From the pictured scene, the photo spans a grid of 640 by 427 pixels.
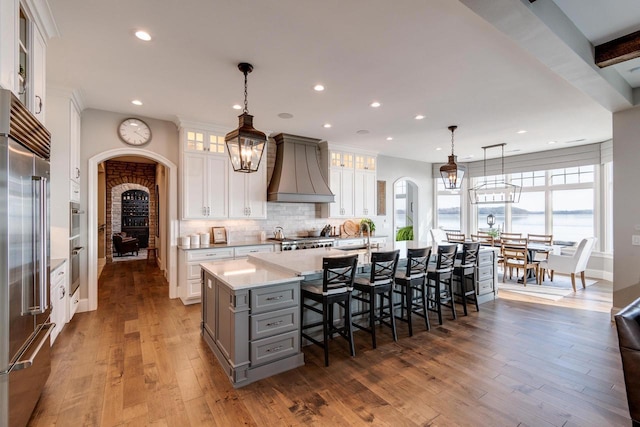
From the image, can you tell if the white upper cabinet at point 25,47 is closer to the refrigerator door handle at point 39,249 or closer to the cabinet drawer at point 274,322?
the refrigerator door handle at point 39,249

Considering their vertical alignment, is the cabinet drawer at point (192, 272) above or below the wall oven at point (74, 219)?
below

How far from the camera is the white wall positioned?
3832mm

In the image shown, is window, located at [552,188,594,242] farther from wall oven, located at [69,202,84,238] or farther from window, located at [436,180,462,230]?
wall oven, located at [69,202,84,238]

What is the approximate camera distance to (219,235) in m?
5.43

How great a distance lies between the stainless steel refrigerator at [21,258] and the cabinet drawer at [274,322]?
1.41 m

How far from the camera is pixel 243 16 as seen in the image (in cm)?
235

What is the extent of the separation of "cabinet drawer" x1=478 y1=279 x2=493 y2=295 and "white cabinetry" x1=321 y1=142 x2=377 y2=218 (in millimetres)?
3044

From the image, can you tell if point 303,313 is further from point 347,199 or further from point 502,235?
point 502,235

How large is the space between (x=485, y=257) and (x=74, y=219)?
20.1ft

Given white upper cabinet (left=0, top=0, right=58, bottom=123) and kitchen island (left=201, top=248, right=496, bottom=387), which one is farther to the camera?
kitchen island (left=201, top=248, right=496, bottom=387)

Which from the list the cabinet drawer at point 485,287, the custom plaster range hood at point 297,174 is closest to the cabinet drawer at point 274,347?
the custom plaster range hood at point 297,174

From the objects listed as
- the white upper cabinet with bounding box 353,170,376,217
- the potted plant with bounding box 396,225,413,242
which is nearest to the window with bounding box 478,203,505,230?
the potted plant with bounding box 396,225,413,242

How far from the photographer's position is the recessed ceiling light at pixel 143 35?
255 cm

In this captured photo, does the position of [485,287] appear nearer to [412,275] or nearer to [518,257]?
[518,257]
